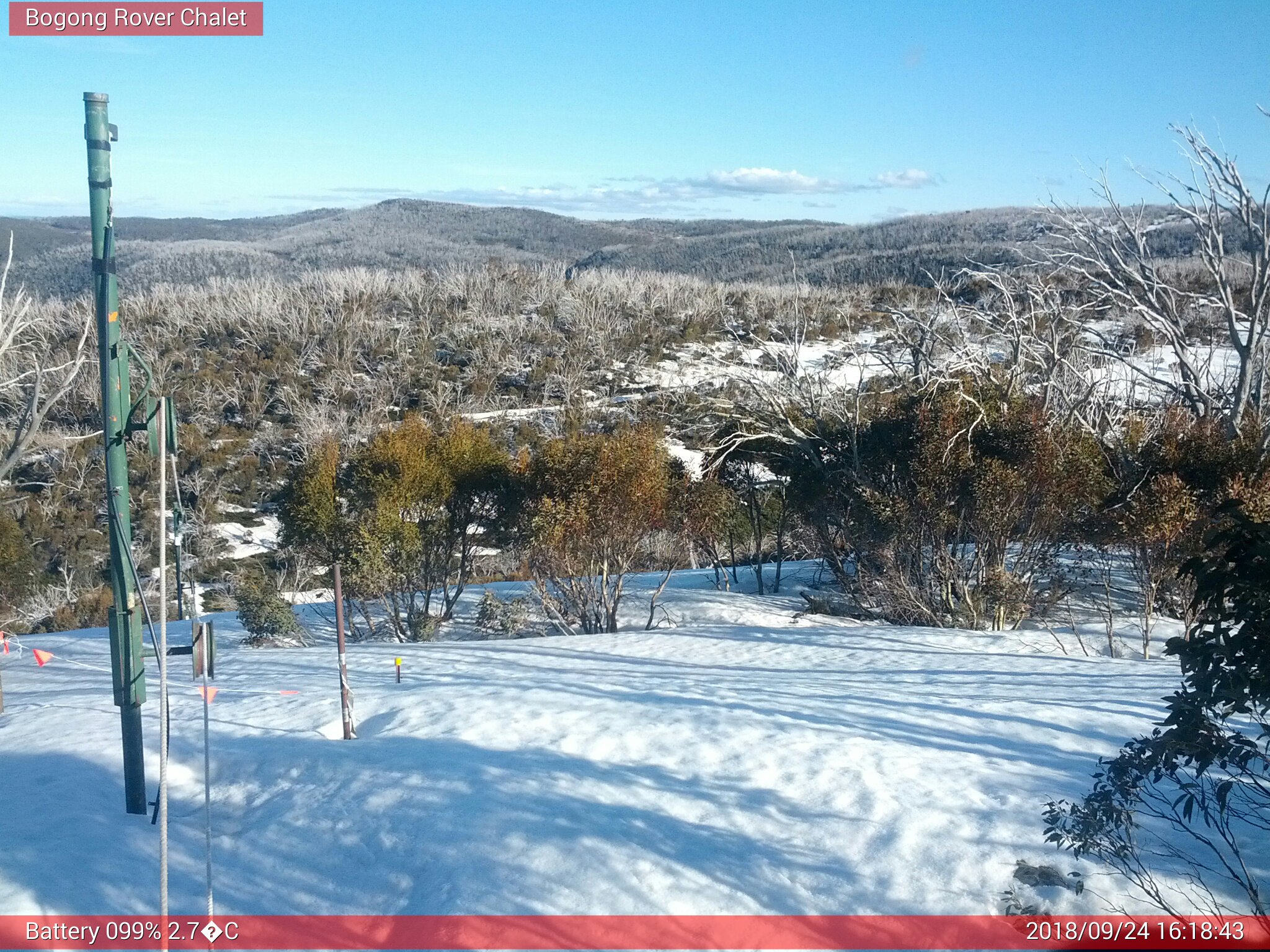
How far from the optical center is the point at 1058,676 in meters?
9.68

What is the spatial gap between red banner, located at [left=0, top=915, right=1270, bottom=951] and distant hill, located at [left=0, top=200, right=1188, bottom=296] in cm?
5286

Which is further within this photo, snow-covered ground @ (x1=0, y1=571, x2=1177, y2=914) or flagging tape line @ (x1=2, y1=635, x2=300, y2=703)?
flagging tape line @ (x1=2, y1=635, x2=300, y2=703)

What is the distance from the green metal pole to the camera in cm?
584

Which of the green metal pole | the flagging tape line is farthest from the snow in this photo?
the green metal pole

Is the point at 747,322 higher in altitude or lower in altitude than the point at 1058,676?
higher

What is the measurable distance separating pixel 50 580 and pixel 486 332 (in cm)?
2353

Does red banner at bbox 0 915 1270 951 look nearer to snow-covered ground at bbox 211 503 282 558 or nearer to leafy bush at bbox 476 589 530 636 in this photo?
leafy bush at bbox 476 589 530 636

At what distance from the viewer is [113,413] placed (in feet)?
19.4

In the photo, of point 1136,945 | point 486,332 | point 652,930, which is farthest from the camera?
point 486,332

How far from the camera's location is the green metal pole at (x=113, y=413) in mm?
5840

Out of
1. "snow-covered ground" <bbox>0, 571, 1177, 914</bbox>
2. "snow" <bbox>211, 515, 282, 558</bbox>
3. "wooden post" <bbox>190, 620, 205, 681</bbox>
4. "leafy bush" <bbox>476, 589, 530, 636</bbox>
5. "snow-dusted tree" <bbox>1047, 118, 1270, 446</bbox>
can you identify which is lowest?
"snow" <bbox>211, 515, 282, 558</bbox>

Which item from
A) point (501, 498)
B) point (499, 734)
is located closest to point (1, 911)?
point (499, 734)

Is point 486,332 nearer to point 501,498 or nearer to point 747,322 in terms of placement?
point 747,322

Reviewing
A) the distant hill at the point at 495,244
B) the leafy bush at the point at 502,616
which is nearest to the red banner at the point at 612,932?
the leafy bush at the point at 502,616
